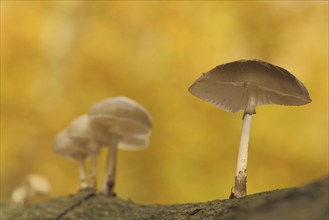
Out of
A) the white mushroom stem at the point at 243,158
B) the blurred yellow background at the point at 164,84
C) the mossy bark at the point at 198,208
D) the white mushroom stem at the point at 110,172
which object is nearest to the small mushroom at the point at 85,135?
the white mushroom stem at the point at 110,172

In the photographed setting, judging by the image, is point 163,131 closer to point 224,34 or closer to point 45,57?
point 224,34

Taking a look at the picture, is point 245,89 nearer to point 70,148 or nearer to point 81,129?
A: point 81,129

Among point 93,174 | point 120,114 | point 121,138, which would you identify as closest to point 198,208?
point 120,114

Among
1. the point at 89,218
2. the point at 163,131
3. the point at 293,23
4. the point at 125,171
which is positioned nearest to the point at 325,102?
the point at 293,23

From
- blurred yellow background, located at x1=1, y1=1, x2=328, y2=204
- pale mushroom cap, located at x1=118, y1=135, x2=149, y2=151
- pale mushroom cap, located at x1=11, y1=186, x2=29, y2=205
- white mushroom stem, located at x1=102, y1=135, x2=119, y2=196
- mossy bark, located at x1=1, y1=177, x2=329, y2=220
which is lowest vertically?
mossy bark, located at x1=1, y1=177, x2=329, y2=220

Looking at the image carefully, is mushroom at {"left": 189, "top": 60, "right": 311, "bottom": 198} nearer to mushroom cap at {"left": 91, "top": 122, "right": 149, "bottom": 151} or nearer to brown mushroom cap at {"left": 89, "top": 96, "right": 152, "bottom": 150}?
brown mushroom cap at {"left": 89, "top": 96, "right": 152, "bottom": 150}

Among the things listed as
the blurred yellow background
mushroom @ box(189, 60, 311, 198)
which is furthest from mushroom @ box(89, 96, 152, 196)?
the blurred yellow background

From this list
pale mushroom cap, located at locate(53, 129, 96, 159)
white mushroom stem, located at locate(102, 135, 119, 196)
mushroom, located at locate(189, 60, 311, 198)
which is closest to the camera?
mushroom, located at locate(189, 60, 311, 198)
